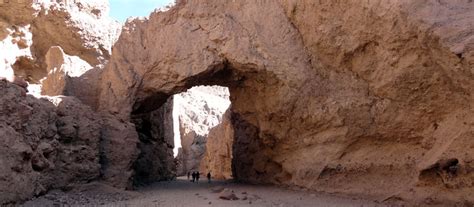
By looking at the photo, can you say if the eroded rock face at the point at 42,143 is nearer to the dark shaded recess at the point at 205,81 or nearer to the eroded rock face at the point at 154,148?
the dark shaded recess at the point at 205,81

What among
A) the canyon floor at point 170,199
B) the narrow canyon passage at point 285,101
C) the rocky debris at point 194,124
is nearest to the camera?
the narrow canyon passage at point 285,101

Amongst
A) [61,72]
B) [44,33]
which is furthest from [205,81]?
[44,33]

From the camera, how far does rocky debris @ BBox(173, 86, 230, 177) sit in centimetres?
2819

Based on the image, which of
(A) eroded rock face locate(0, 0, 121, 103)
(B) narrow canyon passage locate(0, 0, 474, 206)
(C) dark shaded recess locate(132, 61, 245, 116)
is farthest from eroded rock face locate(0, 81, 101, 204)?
(A) eroded rock face locate(0, 0, 121, 103)

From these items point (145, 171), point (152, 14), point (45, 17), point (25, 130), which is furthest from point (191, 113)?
point (25, 130)

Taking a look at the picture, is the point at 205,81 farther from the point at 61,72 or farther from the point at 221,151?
the point at 221,151

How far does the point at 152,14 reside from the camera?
40.6 feet

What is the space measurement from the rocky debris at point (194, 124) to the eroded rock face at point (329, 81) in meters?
13.2

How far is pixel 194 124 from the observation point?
1153 inches

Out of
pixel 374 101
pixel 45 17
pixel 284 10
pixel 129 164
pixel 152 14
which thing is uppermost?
pixel 45 17

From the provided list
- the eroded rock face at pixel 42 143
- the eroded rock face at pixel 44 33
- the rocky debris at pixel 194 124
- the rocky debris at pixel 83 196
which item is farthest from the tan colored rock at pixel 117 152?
the rocky debris at pixel 194 124

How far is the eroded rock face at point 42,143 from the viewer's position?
748 centimetres

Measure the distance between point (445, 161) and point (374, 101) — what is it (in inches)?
89.6

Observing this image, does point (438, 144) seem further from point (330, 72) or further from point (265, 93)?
point (265, 93)
